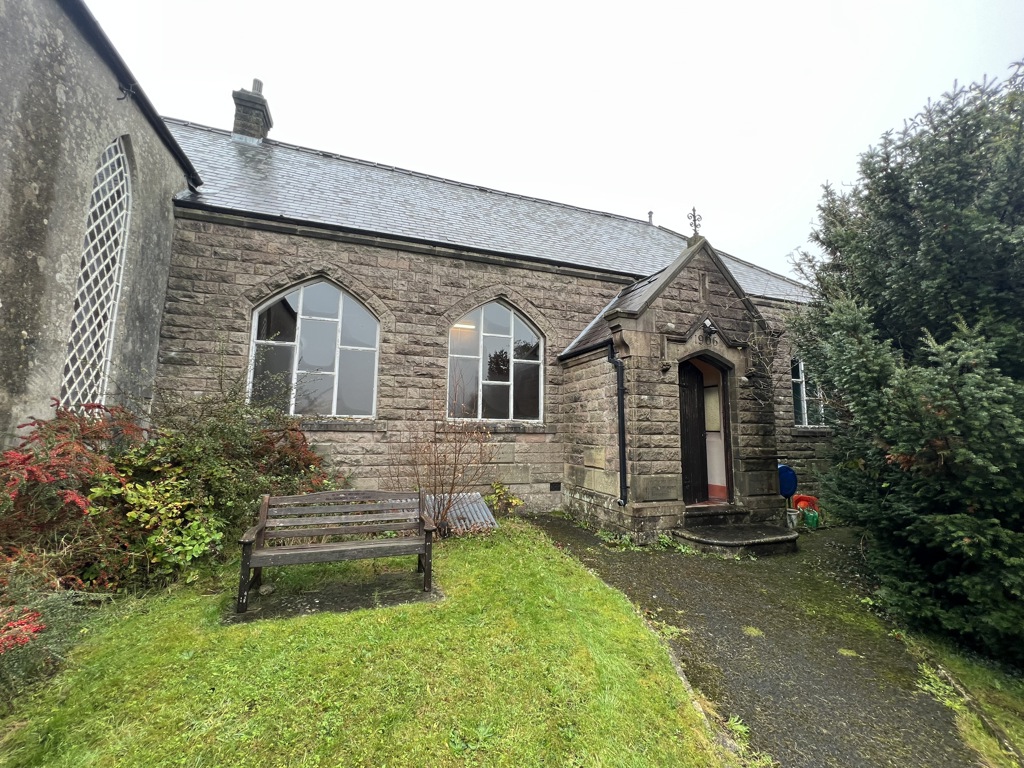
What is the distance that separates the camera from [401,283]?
28.7 ft

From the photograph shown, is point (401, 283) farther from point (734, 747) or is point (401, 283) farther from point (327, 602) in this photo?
point (734, 747)

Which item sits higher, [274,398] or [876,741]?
[274,398]

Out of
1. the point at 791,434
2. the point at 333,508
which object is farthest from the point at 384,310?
the point at 791,434

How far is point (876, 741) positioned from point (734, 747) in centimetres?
104

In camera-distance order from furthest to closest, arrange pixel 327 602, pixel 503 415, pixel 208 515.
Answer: pixel 503 415 → pixel 208 515 → pixel 327 602

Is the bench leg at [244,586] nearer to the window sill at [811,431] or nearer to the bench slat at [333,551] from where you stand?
the bench slat at [333,551]

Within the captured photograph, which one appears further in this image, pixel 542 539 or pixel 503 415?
pixel 503 415

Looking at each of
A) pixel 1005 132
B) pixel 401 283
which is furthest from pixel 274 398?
pixel 1005 132

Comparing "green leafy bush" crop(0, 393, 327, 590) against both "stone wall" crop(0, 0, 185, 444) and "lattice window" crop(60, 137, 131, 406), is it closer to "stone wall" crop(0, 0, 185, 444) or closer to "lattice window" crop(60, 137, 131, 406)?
"lattice window" crop(60, 137, 131, 406)

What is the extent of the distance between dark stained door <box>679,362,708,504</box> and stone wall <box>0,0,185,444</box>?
9.07 m

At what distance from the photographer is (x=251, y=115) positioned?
37.6ft

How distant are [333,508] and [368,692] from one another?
7.59 ft

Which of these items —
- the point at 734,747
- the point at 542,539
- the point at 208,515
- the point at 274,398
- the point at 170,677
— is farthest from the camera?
the point at 274,398

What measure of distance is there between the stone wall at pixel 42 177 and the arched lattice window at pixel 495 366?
5772 millimetres
